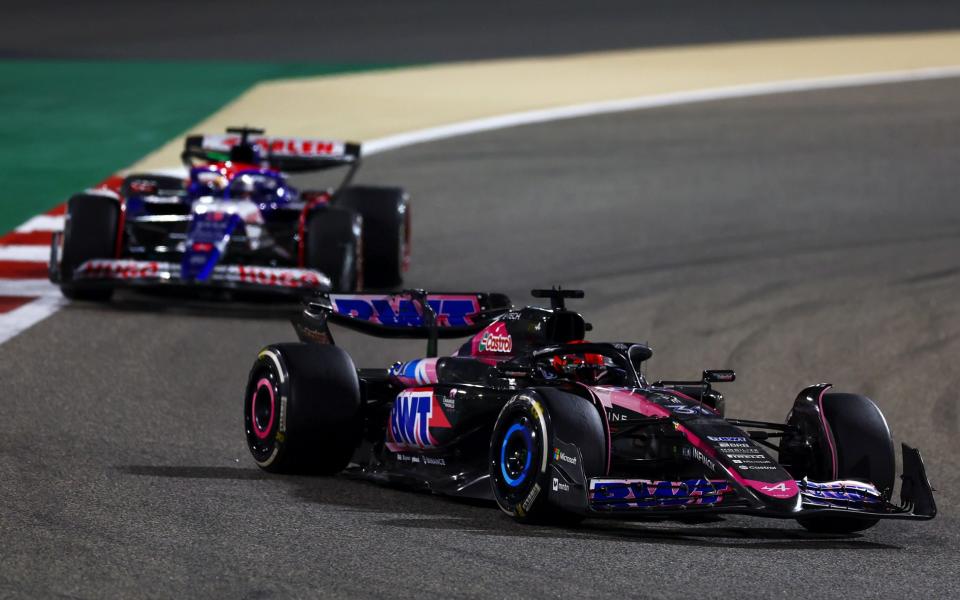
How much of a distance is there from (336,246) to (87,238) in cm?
203

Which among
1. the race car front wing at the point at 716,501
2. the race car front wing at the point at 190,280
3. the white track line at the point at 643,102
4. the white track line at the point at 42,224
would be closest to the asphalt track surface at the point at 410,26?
the white track line at the point at 643,102

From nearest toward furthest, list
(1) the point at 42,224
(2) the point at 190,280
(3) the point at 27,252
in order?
(2) the point at 190,280 → (3) the point at 27,252 → (1) the point at 42,224

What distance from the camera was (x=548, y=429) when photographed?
7848 millimetres

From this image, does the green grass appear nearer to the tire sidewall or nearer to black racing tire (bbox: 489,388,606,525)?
the tire sidewall

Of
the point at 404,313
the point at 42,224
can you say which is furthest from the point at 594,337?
the point at 42,224

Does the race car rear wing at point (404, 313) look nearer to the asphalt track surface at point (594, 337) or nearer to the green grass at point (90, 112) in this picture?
the asphalt track surface at point (594, 337)

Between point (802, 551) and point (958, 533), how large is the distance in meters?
1.24

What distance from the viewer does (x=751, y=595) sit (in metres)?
6.85

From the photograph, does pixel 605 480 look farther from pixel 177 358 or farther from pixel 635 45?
pixel 635 45

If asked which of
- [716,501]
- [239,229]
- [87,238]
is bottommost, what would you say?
[716,501]

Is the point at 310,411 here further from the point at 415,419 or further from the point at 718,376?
the point at 718,376

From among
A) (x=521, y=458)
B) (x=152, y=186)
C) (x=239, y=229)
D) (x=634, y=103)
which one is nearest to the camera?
(x=521, y=458)

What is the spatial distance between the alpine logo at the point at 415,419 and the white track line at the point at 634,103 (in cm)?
891

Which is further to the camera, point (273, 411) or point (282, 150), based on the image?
point (282, 150)
